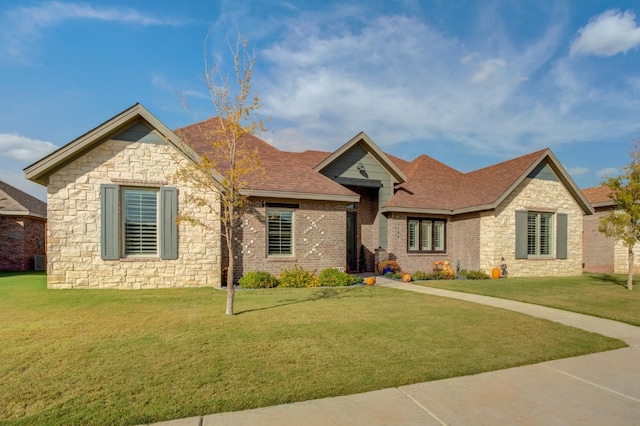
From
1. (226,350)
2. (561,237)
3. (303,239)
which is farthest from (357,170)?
(226,350)

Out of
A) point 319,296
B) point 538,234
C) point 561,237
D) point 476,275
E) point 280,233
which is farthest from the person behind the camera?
point 561,237

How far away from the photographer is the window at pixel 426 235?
17.8 metres

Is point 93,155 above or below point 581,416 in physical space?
above

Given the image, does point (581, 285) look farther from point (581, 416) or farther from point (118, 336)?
point (118, 336)

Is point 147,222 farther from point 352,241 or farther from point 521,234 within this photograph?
point 521,234

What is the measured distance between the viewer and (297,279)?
43.1ft

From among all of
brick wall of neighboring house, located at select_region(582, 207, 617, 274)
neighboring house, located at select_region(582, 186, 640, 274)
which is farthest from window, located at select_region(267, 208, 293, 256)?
brick wall of neighboring house, located at select_region(582, 207, 617, 274)

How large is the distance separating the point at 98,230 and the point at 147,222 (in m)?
1.42

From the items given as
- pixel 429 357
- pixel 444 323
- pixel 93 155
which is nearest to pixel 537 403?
pixel 429 357

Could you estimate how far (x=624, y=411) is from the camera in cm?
376

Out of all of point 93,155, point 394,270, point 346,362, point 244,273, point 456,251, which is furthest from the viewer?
point 456,251

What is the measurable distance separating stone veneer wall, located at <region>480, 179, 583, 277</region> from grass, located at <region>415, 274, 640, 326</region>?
198cm

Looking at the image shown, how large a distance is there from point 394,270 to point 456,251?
4.10 m

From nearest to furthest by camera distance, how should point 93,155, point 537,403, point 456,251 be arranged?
point 537,403 < point 93,155 < point 456,251
